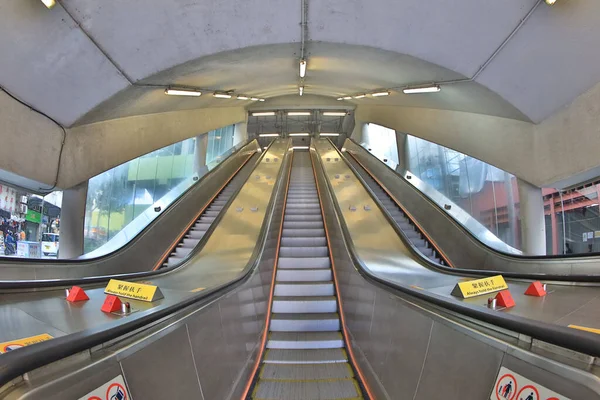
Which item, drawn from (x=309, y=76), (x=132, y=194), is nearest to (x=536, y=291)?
(x=309, y=76)

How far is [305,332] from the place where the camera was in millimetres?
4527

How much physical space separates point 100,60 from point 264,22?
2.41 m

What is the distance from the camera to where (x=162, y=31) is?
513 cm

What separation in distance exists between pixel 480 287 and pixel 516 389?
1375mm

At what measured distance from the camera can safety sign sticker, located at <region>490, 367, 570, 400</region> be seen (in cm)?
120

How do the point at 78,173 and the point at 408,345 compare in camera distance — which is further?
the point at 78,173

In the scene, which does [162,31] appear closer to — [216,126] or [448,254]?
[448,254]

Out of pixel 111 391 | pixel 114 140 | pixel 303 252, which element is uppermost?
pixel 114 140

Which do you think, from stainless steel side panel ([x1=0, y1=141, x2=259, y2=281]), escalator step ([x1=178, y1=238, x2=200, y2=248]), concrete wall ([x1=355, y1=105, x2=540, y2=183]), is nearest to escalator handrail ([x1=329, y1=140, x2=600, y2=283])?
concrete wall ([x1=355, y1=105, x2=540, y2=183])

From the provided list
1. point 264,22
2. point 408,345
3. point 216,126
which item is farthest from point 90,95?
point 216,126

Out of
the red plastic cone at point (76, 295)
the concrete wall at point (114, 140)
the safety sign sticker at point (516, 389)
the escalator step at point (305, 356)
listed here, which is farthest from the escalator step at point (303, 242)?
the safety sign sticker at point (516, 389)

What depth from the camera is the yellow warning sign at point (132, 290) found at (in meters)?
2.51

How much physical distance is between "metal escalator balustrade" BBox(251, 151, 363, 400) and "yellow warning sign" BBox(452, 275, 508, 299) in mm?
1389

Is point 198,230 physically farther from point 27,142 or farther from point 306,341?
point 306,341
